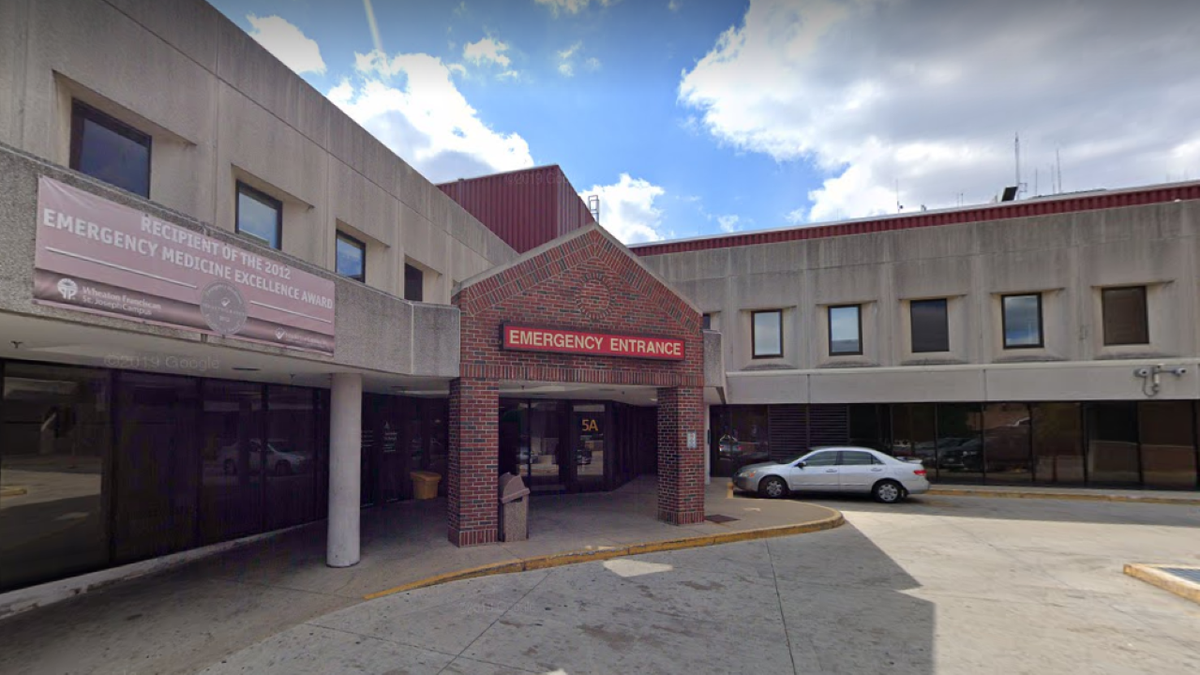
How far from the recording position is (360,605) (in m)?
7.44

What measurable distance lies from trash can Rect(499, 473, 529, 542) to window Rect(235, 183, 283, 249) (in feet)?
18.9

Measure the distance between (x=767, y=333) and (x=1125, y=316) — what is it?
10.8 meters

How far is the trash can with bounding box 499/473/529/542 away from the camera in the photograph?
10398 mm

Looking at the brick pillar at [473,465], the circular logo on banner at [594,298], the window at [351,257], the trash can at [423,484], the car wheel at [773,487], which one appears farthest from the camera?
the car wheel at [773,487]

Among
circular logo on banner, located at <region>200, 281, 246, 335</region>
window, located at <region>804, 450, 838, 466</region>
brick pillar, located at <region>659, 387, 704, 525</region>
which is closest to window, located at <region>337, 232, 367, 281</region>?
circular logo on banner, located at <region>200, 281, 246, 335</region>

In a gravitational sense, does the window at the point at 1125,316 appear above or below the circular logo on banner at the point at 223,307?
above

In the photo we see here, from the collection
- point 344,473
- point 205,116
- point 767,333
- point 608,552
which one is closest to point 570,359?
point 608,552

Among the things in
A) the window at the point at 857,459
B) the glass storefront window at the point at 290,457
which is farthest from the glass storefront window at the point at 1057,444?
the glass storefront window at the point at 290,457

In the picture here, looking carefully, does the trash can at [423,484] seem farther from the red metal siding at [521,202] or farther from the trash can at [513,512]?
the red metal siding at [521,202]

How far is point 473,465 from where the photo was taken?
10.1 meters

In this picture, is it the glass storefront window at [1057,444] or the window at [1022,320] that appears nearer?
the glass storefront window at [1057,444]

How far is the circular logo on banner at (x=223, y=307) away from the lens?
566 cm

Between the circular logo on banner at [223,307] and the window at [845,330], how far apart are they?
19.1 m

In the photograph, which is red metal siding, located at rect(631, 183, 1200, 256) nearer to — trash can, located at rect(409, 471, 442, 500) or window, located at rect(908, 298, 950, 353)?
window, located at rect(908, 298, 950, 353)
